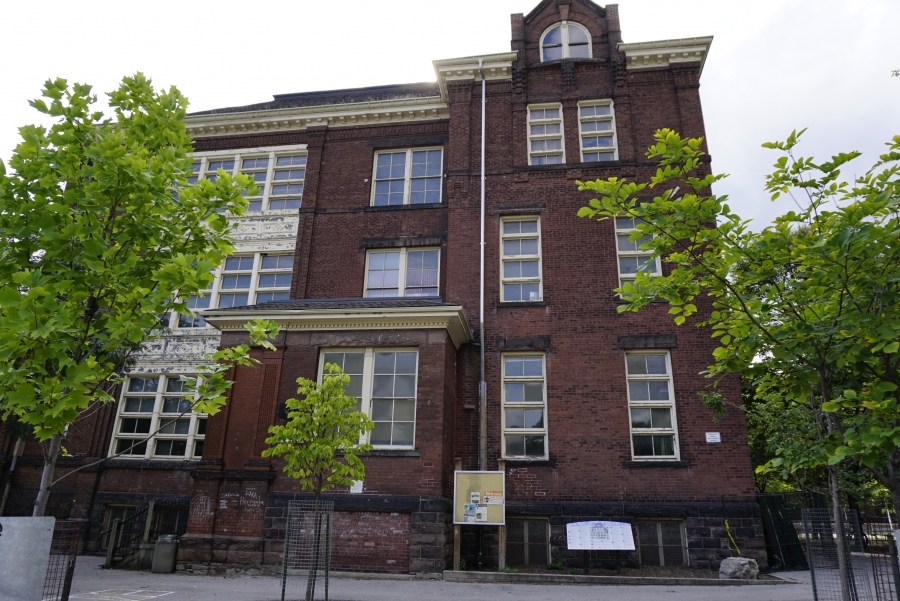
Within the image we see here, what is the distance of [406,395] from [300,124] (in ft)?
36.9

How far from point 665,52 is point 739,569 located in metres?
14.2

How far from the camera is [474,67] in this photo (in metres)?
18.7

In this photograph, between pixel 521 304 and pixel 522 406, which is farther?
pixel 521 304

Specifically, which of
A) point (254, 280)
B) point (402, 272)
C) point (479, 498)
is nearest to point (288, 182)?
point (254, 280)

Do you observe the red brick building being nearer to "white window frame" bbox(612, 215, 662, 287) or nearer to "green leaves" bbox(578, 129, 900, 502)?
"white window frame" bbox(612, 215, 662, 287)

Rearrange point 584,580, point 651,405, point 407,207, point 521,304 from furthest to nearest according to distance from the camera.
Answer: point 407,207 → point 521,304 → point 651,405 → point 584,580

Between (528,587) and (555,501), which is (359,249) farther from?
(528,587)

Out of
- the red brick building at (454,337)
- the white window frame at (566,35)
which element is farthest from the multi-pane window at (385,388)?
the white window frame at (566,35)

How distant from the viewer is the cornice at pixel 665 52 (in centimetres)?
1788

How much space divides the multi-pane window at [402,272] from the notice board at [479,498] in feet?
19.5

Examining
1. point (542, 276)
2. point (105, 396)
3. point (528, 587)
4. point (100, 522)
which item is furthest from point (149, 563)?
point (542, 276)

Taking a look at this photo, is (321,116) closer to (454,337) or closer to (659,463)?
(454,337)

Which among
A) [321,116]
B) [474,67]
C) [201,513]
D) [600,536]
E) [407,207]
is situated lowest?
[600,536]

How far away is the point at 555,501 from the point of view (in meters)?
14.2
